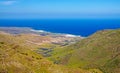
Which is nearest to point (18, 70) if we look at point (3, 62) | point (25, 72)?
point (25, 72)

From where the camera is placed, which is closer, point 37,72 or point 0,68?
point 0,68

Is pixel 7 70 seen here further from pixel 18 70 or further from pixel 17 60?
pixel 17 60

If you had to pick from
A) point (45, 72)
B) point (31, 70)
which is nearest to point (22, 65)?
point (31, 70)

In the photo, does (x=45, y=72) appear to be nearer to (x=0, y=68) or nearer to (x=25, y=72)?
(x=25, y=72)

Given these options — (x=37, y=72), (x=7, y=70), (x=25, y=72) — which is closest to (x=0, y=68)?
(x=7, y=70)

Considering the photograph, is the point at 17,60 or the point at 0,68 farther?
the point at 17,60

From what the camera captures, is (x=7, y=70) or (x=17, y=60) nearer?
(x=7, y=70)

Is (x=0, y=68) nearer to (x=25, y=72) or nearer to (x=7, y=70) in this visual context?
(x=7, y=70)
